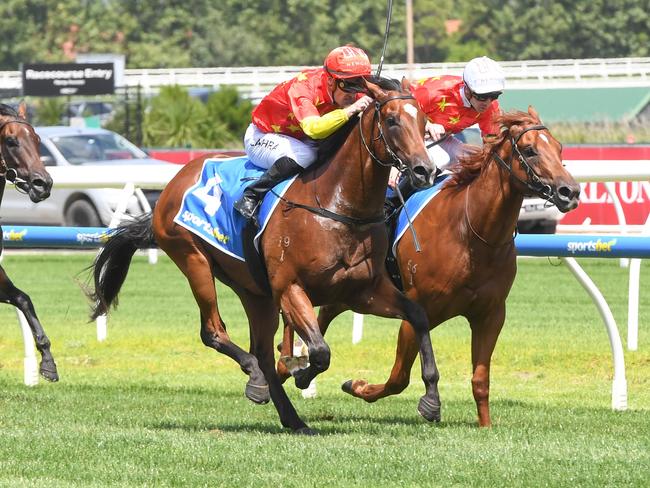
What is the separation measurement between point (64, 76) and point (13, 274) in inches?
523

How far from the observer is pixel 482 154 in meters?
7.32

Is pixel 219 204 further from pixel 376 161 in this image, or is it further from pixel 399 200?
pixel 376 161

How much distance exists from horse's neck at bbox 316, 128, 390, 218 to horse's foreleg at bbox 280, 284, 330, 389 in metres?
0.44

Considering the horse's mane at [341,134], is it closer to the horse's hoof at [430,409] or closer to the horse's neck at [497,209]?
the horse's neck at [497,209]

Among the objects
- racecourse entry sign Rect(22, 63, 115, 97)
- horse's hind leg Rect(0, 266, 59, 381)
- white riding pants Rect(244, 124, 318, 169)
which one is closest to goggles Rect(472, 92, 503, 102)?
white riding pants Rect(244, 124, 318, 169)

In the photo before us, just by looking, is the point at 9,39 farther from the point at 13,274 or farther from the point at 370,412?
the point at 370,412

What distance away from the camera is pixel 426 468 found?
5820 mm

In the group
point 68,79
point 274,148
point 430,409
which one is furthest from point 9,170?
point 68,79

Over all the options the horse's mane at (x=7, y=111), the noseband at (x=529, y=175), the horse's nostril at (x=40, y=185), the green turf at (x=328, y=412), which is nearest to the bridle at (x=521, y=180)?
the noseband at (x=529, y=175)

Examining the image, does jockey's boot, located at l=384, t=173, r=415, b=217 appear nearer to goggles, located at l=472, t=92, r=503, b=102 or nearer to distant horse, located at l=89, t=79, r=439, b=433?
goggles, located at l=472, t=92, r=503, b=102

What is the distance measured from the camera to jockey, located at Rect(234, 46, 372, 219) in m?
6.70

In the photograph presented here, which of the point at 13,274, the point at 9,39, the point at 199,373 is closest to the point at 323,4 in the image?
the point at 9,39

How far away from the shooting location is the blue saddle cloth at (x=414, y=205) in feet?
24.5

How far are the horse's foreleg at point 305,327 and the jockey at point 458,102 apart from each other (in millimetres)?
1197
